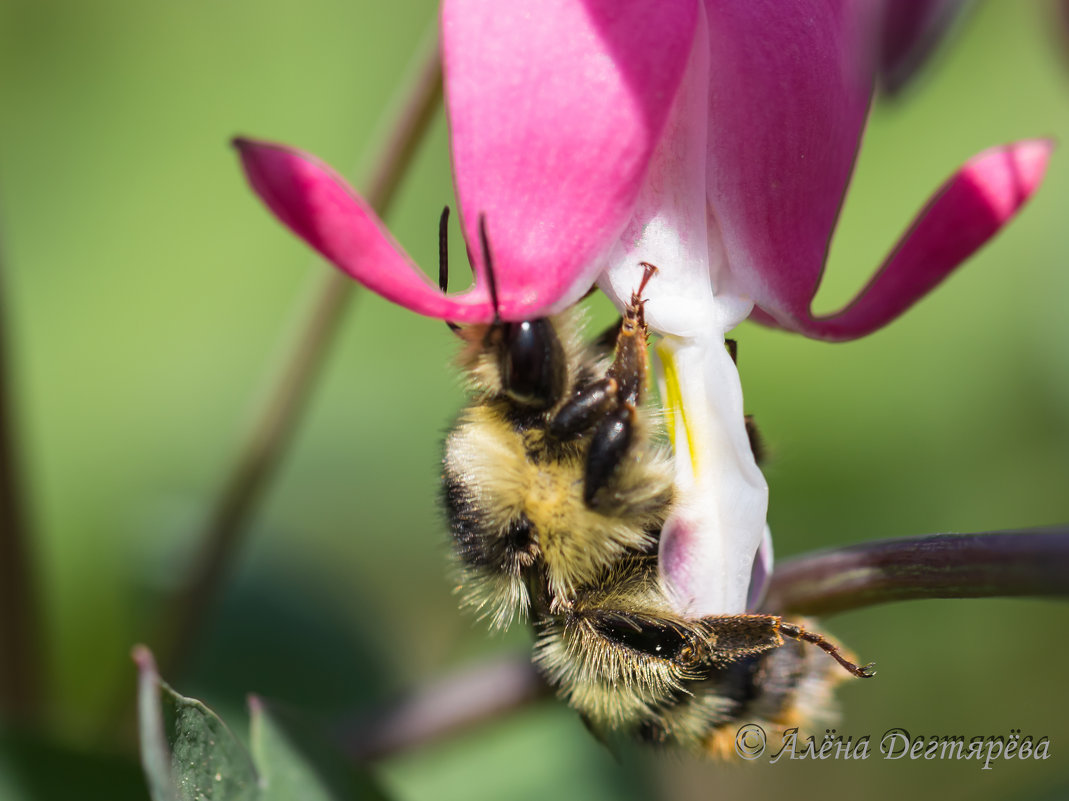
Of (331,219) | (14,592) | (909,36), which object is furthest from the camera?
(14,592)

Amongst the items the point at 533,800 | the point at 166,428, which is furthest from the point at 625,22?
the point at 166,428

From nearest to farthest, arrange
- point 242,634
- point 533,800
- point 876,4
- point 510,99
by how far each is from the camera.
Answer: point 876,4, point 510,99, point 533,800, point 242,634

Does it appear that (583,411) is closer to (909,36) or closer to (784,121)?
(784,121)

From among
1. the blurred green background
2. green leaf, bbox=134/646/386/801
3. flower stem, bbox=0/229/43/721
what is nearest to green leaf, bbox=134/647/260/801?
green leaf, bbox=134/646/386/801

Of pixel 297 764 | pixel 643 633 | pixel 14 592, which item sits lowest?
pixel 14 592

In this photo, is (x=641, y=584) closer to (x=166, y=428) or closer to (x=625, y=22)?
(x=625, y=22)

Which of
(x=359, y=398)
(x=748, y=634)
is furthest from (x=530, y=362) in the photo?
(x=359, y=398)
